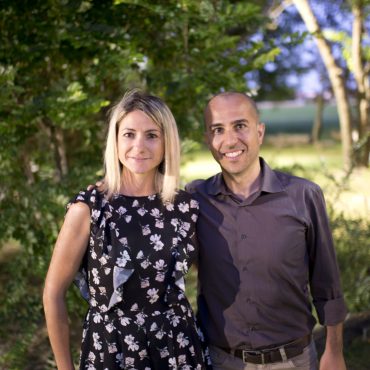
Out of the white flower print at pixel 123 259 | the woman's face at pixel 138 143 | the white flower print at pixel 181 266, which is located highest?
the woman's face at pixel 138 143

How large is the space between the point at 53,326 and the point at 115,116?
88cm

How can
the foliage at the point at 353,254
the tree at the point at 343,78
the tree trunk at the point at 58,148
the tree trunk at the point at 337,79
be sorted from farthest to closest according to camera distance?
the tree at the point at 343,78
the tree trunk at the point at 337,79
the foliage at the point at 353,254
the tree trunk at the point at 58,148

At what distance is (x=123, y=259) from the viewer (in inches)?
91.7

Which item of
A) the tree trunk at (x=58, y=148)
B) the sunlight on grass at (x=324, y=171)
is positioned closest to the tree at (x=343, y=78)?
the sunlight on grass at (x=324, y=171)

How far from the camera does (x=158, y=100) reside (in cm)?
251

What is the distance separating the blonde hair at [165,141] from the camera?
2455mm

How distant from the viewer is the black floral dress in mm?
2340

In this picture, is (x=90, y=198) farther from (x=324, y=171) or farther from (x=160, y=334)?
(x=324, y=171)

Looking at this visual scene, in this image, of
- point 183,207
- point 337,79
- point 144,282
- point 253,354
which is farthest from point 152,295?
point 337,79

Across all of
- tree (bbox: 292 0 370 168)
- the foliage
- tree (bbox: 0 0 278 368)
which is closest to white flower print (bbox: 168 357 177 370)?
tree (bbox: 0 0 278 368)

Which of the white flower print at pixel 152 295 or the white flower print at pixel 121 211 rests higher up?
the white flower print at pixel 121 211

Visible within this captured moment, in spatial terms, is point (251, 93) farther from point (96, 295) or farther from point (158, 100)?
point (96, 295)

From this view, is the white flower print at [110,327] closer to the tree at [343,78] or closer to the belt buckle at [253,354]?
the belt buckle at [253,354]

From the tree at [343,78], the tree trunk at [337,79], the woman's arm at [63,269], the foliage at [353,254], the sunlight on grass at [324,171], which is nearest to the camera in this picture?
the woman's arm at [63,269]
